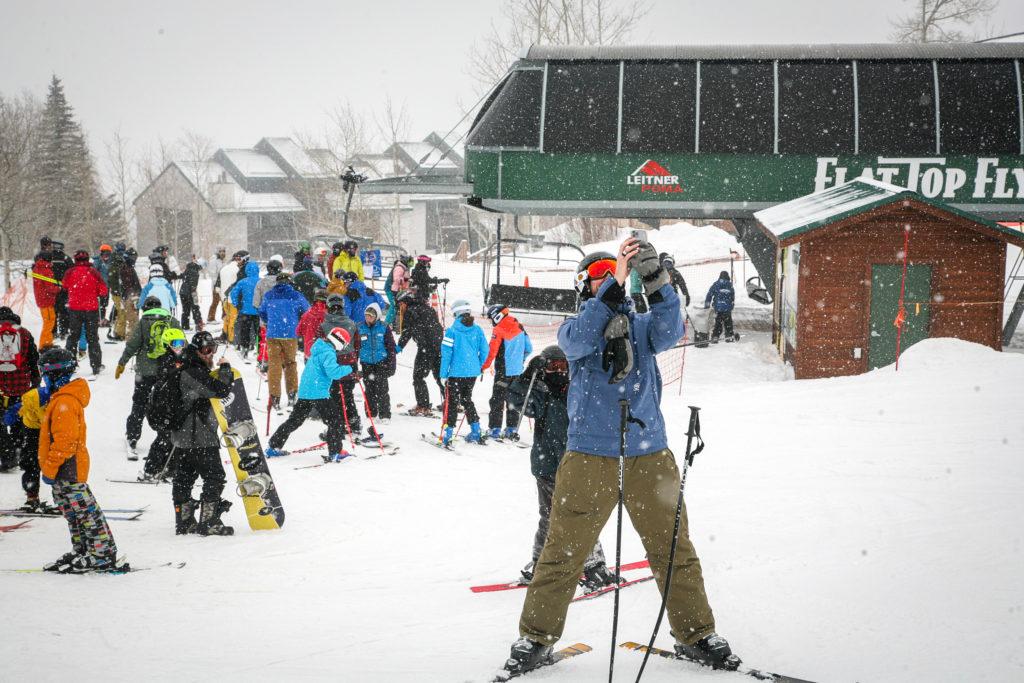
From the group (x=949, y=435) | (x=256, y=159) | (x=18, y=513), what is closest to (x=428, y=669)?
(x=18, y=513)

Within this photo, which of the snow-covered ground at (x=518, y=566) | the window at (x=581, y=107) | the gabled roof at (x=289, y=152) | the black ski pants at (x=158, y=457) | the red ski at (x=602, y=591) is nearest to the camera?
the snow-covered ground at (x=518, y=566)

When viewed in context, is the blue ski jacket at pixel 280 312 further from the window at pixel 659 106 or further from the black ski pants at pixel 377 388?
the window at pixel 659 106

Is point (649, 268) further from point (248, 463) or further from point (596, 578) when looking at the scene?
point (248, 463)

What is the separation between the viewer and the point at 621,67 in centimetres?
1778

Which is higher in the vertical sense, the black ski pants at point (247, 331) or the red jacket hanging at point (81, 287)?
the red jacket hanging at point (81, 287)

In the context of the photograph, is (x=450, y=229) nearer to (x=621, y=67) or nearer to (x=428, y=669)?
(x=621, y=67)

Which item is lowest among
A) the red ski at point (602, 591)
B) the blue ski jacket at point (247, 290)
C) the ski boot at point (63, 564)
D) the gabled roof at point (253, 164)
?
the ski boot at point (63, 564)

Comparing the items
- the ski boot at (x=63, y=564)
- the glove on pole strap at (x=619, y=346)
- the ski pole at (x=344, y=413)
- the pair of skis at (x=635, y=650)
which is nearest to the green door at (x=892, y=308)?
the ski pole at (x=344, y=413)

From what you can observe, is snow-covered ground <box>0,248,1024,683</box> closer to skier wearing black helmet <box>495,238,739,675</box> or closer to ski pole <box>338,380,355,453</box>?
skier wearing black helmet <box>495,238,739,675</box>

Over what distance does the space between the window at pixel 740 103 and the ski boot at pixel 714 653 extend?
15549 millimetres

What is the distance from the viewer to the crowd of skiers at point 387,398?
12.2ft

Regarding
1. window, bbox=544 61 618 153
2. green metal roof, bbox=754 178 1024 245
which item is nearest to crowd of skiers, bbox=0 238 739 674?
green metal roof, bbox=754 178 1024 245

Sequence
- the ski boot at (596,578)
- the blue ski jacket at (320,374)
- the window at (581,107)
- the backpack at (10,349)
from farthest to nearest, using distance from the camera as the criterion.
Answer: the window at (581,107), the blue ski jacket at (320,374), the backpack at (10,349), the ski boot at (596,578)

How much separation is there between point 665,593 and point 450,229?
5577 cm
